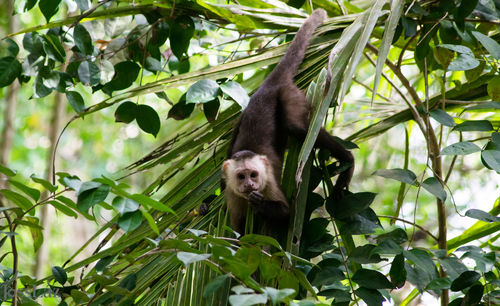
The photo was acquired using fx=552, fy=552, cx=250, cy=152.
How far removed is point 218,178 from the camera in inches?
89.6

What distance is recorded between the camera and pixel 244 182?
256cm

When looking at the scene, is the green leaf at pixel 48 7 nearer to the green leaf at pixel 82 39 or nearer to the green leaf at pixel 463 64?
the green leaf at pixel 82 39

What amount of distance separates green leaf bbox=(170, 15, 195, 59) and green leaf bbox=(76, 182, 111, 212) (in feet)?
4.69

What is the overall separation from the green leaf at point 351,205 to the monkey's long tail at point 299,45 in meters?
0.79

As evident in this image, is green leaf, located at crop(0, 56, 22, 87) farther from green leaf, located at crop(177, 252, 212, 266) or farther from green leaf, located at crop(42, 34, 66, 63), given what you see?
green leaf, located at crop(177, 252, 212, 266)

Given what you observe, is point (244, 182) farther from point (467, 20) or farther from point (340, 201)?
point (467, 20)

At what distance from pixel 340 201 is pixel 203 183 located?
1.95 feet

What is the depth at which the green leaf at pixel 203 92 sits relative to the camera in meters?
2.00

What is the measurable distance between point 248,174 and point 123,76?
0.75 meters

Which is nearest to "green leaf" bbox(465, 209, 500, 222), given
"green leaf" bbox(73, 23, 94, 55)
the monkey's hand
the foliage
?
the foliage

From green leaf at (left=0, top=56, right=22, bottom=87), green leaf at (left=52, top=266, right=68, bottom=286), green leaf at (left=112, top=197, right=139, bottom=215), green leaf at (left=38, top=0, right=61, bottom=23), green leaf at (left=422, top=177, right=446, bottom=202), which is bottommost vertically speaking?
green leaf at (left=52, top=266, right=68, bottom=286)

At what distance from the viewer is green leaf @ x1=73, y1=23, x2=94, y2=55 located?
8.30 feet

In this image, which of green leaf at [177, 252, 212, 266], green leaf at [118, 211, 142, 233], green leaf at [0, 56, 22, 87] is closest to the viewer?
green leaf at [177, 252, 212, 266]

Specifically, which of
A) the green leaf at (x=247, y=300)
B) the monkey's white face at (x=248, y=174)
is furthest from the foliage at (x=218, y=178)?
the monkey's white face at (x=248, y=174)
